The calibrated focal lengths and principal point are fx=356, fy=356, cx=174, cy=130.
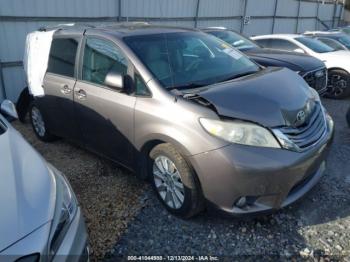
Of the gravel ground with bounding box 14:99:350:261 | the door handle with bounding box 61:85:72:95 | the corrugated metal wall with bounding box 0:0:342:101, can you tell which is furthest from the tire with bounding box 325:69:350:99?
Result: the door handle with bounding box 61:85:72:95

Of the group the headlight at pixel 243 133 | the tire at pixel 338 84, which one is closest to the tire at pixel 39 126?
the headlight at pixel 243 133

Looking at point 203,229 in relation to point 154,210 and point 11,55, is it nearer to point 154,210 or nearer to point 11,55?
point 154,210

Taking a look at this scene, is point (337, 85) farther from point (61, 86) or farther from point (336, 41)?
point (61, 86)

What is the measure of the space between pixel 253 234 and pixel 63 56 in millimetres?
2975

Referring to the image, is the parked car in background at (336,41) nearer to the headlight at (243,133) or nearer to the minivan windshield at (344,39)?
the minivan windshield at (344,39)

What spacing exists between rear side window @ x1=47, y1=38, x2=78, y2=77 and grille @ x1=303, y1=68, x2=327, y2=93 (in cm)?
405

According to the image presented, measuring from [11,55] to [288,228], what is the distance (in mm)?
6043

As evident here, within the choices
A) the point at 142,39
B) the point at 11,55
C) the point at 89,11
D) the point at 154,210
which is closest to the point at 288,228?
the point at 154,210

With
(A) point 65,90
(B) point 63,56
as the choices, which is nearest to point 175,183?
(A) point 65,90

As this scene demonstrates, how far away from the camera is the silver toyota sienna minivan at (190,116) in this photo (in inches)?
109

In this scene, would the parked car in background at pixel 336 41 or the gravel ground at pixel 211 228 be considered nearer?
the gravel ground at pixel 211 228

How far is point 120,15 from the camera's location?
8.63m

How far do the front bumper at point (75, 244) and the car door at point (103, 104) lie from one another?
52.0 inches

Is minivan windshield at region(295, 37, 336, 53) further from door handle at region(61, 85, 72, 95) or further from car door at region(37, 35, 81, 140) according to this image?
door handle at region(61, 85, 72, 95)
